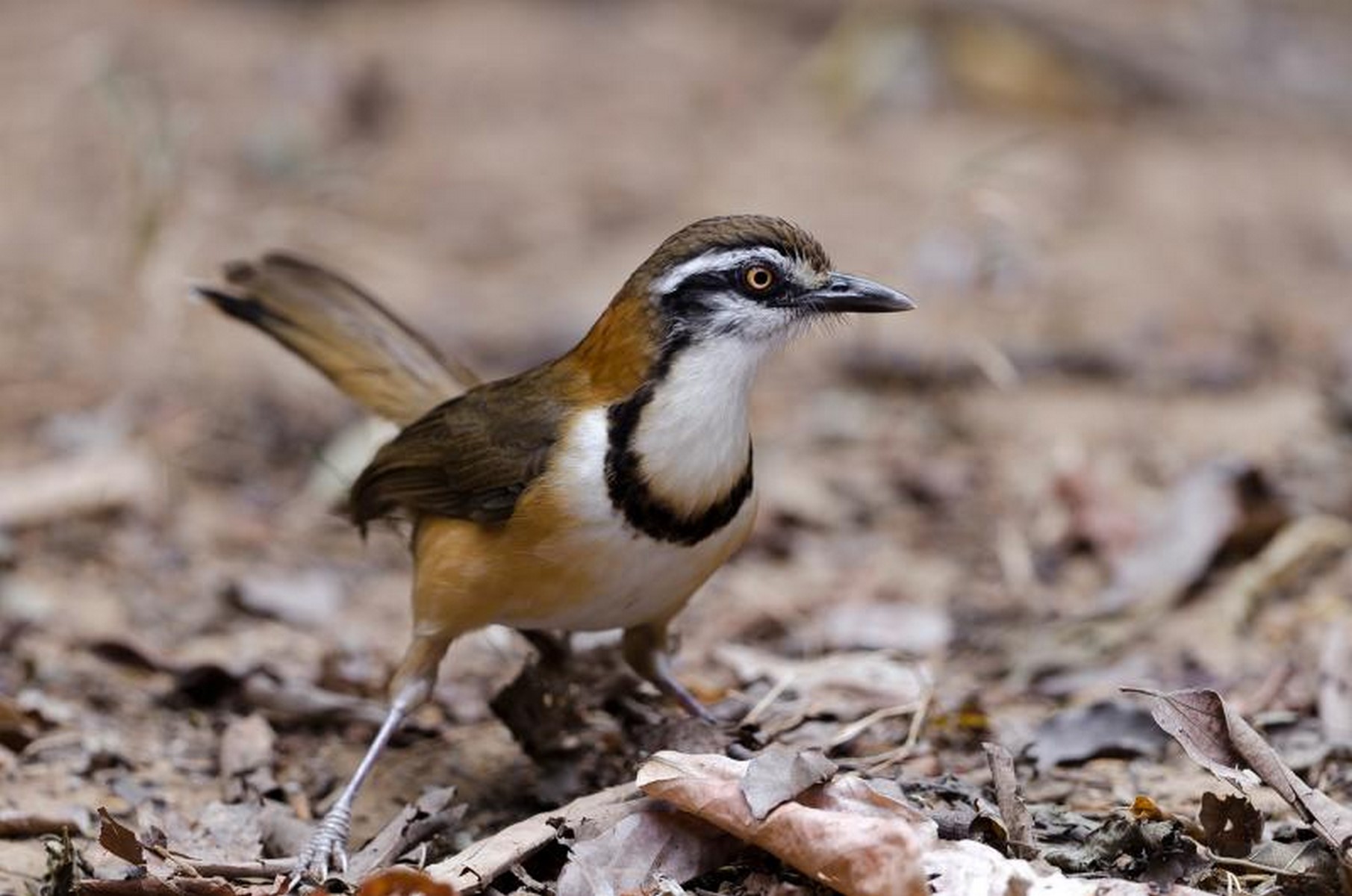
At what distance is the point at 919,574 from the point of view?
7.31 metres

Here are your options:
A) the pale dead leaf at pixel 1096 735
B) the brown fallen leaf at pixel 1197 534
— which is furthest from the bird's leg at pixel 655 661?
the brown fallen leaf at pixel 1197 534

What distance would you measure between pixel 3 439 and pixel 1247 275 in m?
6.30

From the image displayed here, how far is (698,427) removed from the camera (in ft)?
15.7

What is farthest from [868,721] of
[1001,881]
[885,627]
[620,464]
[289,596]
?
[289,596]

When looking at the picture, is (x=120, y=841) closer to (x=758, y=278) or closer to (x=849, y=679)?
(x=758, y=278)

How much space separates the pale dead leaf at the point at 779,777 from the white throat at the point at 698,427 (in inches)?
32.1

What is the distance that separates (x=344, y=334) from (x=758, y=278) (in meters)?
1.69

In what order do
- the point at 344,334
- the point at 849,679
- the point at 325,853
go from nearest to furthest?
the point at 325,853 → the point at 849,679 → the point at 344,334

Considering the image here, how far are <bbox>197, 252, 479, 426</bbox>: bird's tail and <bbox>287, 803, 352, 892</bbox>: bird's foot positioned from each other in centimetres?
156

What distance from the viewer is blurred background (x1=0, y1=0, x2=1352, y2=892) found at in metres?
6.53

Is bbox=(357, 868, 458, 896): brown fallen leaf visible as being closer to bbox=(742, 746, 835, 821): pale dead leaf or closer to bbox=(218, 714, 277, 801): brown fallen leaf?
bbox=(742, 746, 835, 821): pale dead leaf

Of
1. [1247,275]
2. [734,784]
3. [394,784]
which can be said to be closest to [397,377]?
[394,784]

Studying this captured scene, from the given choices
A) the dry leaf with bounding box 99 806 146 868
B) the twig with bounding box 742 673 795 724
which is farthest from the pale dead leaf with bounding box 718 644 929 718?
the dry leaf with bounding box 99 806 146 868

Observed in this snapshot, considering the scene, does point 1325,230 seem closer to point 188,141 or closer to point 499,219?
point 499,219
